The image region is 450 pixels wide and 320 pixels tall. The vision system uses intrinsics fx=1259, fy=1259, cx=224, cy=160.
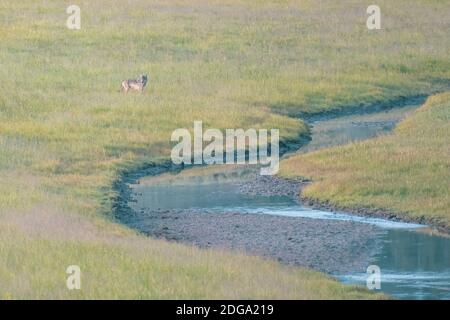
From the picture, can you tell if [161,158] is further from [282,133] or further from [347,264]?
[347,264]

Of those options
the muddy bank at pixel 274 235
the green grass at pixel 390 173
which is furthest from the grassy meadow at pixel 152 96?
the green grass at pixel 390 173

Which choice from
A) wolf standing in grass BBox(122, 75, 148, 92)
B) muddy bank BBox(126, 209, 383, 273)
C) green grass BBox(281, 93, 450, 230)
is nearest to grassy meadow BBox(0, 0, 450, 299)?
wolf standing in grass BBox(122, 75, 148, 92)

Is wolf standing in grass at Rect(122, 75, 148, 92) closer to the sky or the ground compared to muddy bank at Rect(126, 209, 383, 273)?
closer to the sky

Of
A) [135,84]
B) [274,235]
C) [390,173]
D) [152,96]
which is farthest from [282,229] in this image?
[135,84]

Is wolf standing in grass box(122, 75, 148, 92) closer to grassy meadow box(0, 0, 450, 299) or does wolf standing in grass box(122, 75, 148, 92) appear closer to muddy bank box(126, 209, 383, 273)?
grassy meadow box(0, 0, 450, 299)

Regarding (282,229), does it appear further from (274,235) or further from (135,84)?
(135,84)

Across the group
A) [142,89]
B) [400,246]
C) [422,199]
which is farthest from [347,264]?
[142,89]

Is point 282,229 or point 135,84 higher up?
point 135,84
